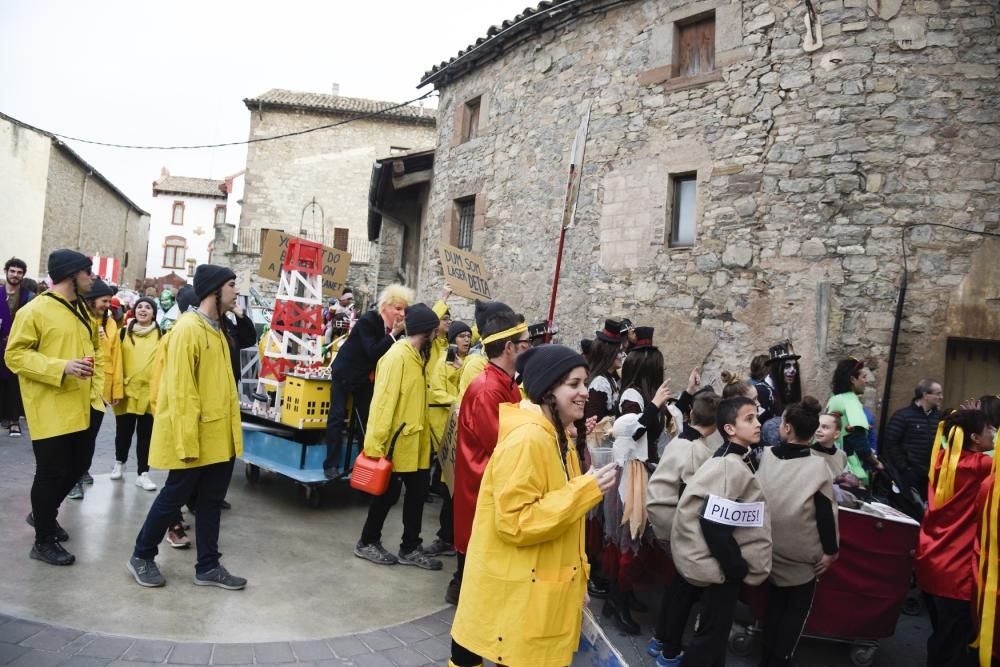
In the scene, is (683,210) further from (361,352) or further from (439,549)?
(439,549)

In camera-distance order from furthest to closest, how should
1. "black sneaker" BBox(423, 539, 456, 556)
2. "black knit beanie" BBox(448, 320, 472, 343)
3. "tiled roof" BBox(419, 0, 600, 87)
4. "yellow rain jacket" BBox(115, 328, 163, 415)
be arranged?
"tiled roof" BBox(419, 0, 600, 87) < "black knit beanie" BBox(448, 320, 472, 343) < "yellow rain jacket" BBox(115, 328, 163, 415) < "black sneaker" BBox(423, 539, 456, 556)

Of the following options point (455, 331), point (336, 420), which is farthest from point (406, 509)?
point (455, 331)

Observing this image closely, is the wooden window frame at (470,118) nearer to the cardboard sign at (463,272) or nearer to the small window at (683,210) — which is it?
the small window at (683,210)

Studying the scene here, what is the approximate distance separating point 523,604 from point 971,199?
764 centimetres

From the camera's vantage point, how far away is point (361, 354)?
591cm

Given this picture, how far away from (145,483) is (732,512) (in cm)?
520

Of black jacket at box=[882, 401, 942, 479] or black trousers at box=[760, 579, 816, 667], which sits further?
black jacket at box=[882, 401, 942, 479]

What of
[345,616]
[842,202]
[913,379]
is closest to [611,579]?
[345,616]

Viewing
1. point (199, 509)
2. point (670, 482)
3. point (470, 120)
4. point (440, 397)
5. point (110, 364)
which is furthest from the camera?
point (470, 120)

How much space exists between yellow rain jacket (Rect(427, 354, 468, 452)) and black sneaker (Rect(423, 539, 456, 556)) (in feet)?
2.82

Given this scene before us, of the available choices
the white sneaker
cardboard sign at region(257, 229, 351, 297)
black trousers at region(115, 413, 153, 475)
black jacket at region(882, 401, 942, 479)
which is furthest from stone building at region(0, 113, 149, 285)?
black jacket at region(882, 401, 942, 479)

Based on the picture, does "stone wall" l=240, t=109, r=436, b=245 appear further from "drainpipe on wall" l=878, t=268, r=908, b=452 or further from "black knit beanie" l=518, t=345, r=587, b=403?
"black knit beanie" l=518, t=345, r=587, b=403

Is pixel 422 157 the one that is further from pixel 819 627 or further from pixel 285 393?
pixel 819 627

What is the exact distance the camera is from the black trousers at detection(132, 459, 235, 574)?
417 cm
